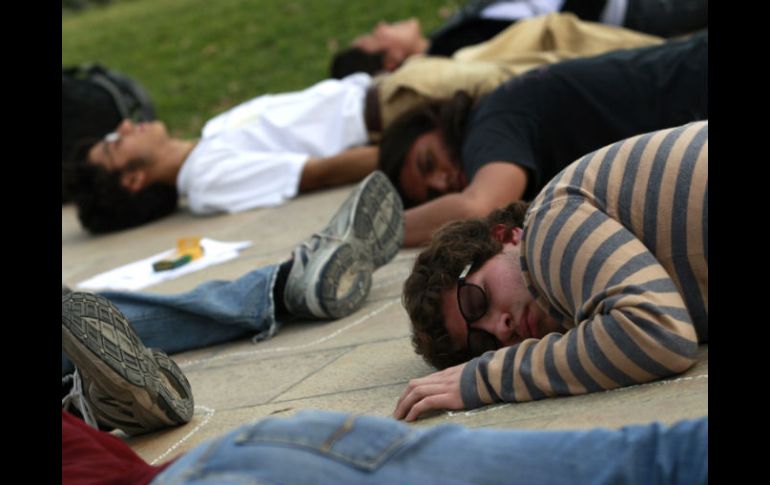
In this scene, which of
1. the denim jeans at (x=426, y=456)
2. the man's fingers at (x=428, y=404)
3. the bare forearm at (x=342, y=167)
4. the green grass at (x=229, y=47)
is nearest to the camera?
the denim jeans at (x=426, y=456)

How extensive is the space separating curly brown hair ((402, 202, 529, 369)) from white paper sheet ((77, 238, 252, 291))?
8.73 feet

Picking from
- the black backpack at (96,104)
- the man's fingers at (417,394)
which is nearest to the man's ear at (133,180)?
the black backpack at (96,104)

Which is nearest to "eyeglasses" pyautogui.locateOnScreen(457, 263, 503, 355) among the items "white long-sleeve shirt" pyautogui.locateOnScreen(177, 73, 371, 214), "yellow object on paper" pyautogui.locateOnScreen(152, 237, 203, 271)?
"yellow object on paper" pyautogui.locateOnScreen(152, 237, 203, 271)

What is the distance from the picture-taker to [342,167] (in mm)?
6828

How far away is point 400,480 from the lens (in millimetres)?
1921

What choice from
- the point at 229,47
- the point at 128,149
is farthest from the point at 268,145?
the point at 229,47

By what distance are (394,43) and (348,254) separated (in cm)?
424

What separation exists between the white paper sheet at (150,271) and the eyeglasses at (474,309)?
2.78 metres

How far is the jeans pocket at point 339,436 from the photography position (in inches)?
76.2

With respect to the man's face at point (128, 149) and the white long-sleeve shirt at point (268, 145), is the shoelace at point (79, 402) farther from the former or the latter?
the man's face at point (128, 149)

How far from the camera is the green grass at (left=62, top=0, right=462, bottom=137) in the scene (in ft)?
36.0

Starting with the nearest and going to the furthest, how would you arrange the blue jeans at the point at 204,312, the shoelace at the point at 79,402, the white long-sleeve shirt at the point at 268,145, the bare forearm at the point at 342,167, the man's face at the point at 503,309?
the man's face at the point at 503,309, the shoelace at the point at 79,402, the blue jeans at the point at 204,312, the bare forearm at the point at 342,167, the white long-sleeve shirt at the point at 268,145
